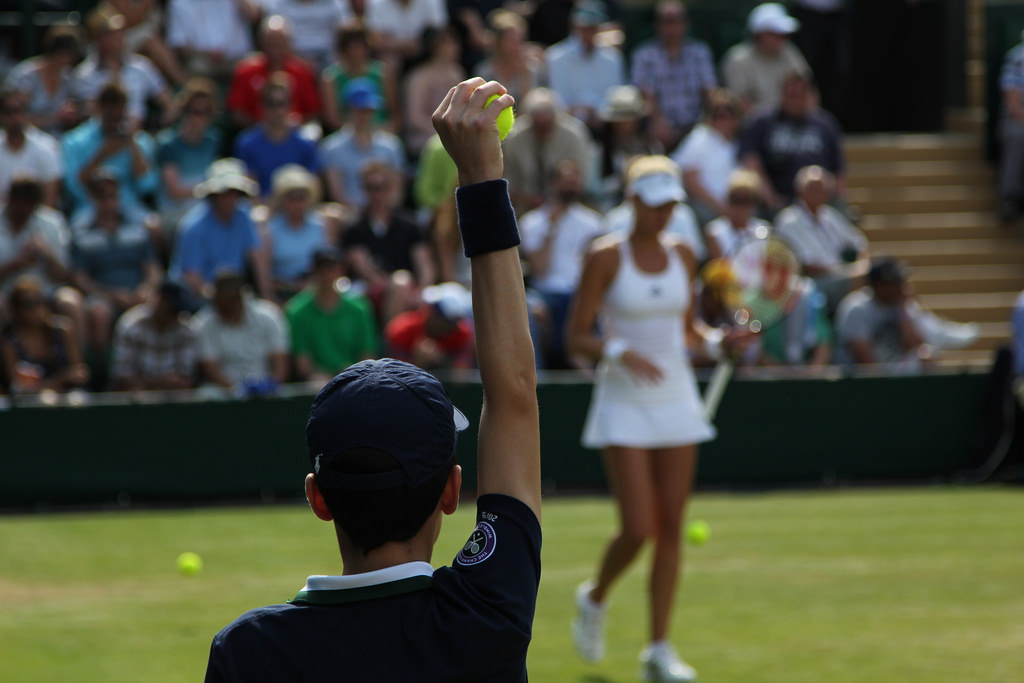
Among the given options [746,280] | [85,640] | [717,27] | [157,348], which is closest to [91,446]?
[157,348]

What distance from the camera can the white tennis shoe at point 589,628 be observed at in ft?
22.1

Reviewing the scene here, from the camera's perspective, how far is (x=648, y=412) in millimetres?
6707

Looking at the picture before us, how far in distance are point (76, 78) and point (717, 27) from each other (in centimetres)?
741

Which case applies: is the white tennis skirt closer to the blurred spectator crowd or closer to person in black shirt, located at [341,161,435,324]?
the blurred spectator crowd

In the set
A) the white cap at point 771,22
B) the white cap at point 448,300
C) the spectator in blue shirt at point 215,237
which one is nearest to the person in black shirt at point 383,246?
the white cap at point 448,300

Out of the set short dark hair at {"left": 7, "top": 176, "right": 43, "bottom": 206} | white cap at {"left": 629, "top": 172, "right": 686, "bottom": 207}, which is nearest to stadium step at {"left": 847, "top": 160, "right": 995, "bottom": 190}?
short dark hair at {"left": 7, "top": 176, "right": 43, "bottom": 206}

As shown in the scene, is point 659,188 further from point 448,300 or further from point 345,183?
point 345,183

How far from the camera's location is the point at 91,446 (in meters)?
11.0

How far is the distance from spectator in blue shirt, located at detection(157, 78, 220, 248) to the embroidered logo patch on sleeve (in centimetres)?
1115

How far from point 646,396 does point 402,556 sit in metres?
4.76

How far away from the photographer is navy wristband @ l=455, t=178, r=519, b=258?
7.22 ft

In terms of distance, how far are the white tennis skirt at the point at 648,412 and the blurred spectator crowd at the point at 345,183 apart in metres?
4.49

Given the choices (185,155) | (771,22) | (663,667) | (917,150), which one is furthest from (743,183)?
(663,667)

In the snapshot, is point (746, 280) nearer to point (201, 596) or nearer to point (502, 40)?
point (201, 596)
